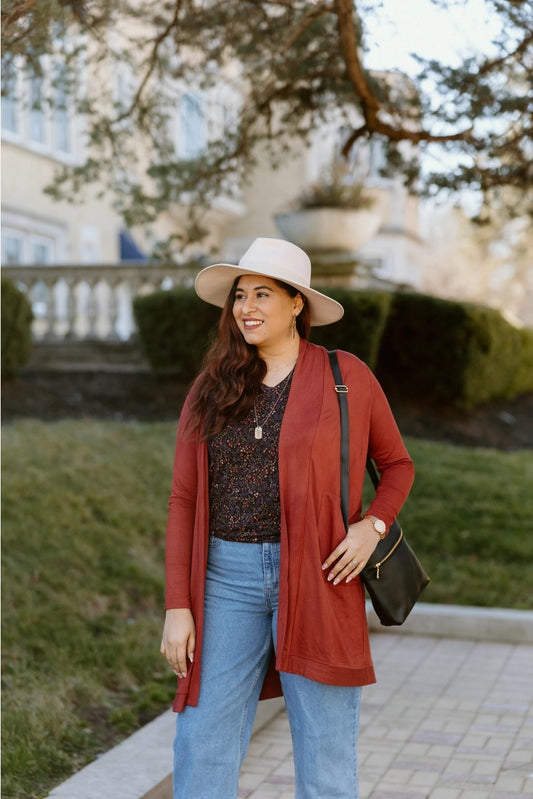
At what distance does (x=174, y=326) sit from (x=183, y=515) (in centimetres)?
940

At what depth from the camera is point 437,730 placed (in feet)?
17.4

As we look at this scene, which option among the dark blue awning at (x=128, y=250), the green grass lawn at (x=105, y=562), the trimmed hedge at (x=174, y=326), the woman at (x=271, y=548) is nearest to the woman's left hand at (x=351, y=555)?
the woman at (x=271, y=548)

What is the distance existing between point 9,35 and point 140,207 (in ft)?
13.5

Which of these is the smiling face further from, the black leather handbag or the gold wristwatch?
the gold wristwatch

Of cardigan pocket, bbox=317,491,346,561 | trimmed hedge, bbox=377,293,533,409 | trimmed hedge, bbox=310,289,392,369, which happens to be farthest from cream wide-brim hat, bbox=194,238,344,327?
trimmed hedge, bbox=377,293,533,409

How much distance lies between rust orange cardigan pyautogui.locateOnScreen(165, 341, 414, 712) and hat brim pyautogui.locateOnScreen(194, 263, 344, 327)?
21cm

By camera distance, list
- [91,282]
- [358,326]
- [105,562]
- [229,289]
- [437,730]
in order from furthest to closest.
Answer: [91,282] < [358,326] < [105,562] < [437,730] < [229,289]

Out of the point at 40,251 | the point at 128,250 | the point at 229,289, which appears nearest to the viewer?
the point at 229,289

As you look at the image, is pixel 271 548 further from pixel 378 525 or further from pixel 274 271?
pixel 274 271

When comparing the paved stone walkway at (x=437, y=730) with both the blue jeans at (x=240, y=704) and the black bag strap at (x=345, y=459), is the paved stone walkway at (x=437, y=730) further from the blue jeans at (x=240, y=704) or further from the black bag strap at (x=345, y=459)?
the black bag strap at (x=345, y=459)

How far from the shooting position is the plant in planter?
1316 cm

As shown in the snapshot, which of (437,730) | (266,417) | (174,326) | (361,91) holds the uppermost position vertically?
(361,91)

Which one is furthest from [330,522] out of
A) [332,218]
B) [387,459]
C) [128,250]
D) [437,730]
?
[128,250]

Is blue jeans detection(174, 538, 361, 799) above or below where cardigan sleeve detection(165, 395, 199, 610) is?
below
